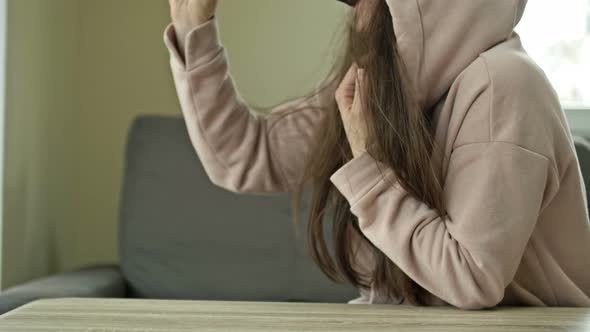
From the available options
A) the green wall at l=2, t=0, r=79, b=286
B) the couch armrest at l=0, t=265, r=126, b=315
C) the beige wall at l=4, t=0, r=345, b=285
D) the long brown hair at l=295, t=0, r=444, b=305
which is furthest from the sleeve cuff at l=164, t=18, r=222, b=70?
the beige wall at l=4, t=0, r=345, b=285

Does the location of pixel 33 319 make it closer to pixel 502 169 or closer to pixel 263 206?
pixel 502 169

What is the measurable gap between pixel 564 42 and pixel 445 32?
1713 mm

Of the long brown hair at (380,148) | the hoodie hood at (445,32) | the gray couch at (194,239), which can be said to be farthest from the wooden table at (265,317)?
the gray couch at (194,239)

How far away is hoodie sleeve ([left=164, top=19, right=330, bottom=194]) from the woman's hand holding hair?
2 centimetres

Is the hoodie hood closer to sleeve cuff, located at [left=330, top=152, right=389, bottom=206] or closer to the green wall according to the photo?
sleeve cuff, located at [left=330, top=152, right=389, bottom=206]

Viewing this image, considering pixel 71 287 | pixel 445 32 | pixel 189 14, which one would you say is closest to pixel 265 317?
pixel 445 32

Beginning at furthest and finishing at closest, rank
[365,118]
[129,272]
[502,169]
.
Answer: [129,272] → [365,118] → [502,169]

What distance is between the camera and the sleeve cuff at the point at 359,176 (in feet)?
3.08

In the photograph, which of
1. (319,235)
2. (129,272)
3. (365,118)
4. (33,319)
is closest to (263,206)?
(129,272)

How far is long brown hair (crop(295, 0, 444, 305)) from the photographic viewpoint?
37.5 inches

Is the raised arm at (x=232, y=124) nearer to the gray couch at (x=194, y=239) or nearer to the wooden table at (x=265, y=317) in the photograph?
the wooden table at (x=265, y=317)

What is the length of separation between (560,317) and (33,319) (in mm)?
501

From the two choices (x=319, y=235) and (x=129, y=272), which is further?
(x=129, y=272)

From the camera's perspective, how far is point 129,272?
88.4 inches
